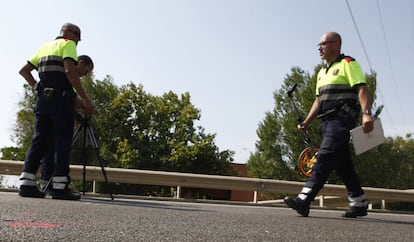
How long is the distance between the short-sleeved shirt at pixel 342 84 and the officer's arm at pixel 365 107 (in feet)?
0.29

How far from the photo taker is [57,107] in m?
5.64

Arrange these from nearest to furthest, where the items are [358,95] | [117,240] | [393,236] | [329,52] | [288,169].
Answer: [117,240], [393,236], [358,95], [329,52], [288,169]

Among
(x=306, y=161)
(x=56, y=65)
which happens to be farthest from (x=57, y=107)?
(x=306, y=161)

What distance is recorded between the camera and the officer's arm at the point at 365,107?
16.2ft

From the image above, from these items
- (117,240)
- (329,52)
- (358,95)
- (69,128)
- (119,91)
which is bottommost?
(117,240)

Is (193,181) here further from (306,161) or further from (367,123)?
(367,123)

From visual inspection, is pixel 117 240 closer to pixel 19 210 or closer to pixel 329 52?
pixel 19 210

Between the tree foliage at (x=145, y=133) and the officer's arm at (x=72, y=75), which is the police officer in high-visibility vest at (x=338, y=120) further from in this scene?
the tree foliage at (x=145, y=133)

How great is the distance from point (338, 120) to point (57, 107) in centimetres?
304

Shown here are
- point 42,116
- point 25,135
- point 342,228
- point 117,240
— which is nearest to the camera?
point 117,240

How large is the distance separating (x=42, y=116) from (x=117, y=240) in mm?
3655

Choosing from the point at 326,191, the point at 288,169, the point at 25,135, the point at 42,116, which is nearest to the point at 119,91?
the point at 25,135

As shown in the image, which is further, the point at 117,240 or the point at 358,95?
the point at 358,95

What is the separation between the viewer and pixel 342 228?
378 centimetres
